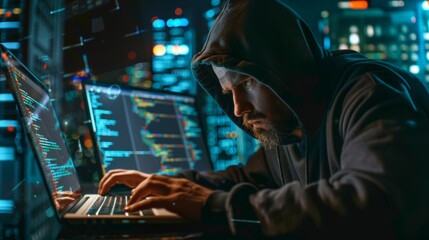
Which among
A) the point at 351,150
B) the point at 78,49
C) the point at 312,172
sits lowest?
the point at 312,172

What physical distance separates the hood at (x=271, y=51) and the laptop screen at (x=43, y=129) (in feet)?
1.33

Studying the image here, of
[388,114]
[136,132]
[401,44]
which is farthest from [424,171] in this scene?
[401,44]

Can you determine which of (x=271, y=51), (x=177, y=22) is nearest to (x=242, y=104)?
(x=271, y=51)

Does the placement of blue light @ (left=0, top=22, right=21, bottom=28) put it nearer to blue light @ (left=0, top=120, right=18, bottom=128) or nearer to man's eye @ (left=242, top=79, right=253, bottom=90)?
blue light @ (left=0, top=120, right=18, bottom=128)

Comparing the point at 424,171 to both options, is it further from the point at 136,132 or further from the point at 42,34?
the point at 42,34

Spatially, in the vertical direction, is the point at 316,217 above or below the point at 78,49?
below

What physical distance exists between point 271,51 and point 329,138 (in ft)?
0.76

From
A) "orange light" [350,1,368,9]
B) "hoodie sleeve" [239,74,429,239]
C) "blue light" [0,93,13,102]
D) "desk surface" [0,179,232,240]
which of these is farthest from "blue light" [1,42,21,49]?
"orange light" [350,1,368,9]

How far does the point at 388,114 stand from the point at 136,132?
107cm

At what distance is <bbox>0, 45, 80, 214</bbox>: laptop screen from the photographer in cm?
85

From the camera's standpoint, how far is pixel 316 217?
0.67 meters

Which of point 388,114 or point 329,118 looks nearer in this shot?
point 388,114

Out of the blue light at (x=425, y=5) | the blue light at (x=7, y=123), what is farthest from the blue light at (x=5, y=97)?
the blue light at (x=425, y=5)

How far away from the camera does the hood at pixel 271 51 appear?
37.9 inches
